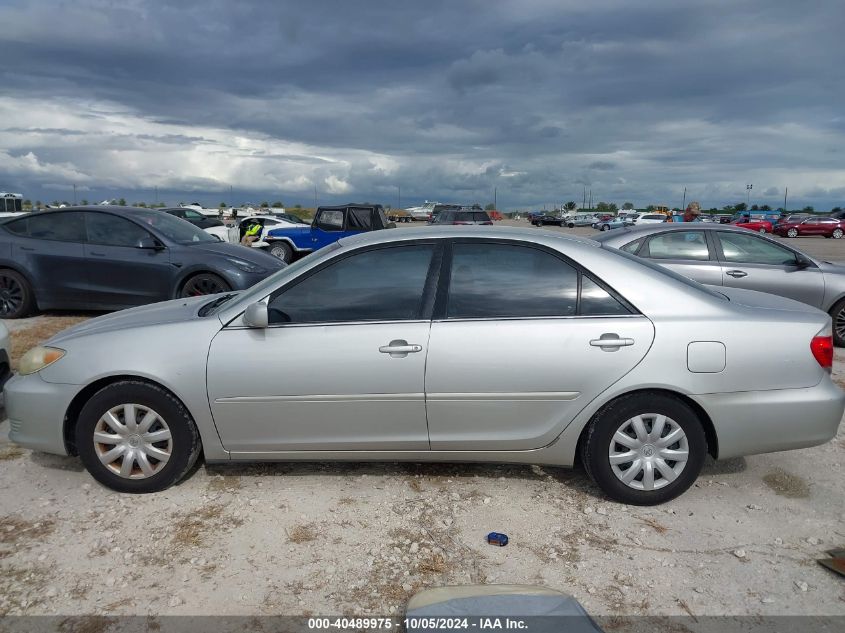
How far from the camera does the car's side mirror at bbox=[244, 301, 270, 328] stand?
3580mm

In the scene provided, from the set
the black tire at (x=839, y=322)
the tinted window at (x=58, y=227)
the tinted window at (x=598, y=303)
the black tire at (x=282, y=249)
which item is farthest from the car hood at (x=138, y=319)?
the black tire at (x=282, y=249)

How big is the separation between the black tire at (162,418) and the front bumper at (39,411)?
132 mm

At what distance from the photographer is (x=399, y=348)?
358cm

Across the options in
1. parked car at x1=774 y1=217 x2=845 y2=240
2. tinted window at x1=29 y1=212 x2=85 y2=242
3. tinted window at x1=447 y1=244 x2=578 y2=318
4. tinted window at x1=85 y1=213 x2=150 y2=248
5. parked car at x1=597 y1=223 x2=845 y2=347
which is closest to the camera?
tinted window at x1=447 y1=244 x2=578 y2=318

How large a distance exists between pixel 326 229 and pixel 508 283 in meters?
14.2

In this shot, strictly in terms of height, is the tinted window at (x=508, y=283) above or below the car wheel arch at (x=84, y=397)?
above

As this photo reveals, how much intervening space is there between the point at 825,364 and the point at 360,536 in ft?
8.99

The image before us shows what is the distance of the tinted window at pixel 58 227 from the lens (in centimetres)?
866

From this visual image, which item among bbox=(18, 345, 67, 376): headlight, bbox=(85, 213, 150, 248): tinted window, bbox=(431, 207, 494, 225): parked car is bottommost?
bbox=(18, 345, 67, 376): headlight

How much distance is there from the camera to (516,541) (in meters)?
3.38

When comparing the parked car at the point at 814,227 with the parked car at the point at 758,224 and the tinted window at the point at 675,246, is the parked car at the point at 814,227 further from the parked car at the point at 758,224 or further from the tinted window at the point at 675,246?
the tinted window at the point at 675,246

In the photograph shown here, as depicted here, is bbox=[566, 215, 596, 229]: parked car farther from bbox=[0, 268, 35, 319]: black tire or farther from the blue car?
bbox=[0, 268, 35, 319]: black tire

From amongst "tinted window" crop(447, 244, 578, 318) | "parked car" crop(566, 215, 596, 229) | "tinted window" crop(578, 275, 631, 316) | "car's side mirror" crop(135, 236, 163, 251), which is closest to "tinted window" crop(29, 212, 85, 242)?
"car's side mirror" crop(135, 236, 163, 251)

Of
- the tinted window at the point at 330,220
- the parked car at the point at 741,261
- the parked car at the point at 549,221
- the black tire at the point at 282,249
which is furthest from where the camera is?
the parked car at the point at 549,221
